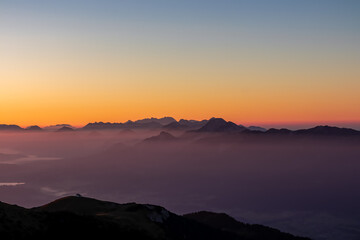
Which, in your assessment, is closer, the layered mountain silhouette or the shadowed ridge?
the layered mountain silhouette

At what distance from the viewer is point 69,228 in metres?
96.1

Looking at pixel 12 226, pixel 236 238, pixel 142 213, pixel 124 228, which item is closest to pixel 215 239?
pixel 236 238

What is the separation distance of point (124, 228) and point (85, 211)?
37.4m

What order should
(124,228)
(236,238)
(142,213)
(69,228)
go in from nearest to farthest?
1. (69,228)
2. (124,228)
3. (142,213)
4. (236,238)

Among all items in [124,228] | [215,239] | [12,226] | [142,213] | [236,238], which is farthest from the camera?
[236,238]

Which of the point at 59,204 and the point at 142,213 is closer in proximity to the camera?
the point at 142,213

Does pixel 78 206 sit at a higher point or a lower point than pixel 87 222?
lower

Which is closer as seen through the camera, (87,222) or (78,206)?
(87,222)

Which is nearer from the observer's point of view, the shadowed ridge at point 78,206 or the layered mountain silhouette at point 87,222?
the layered mountain silhouette at point 87,222

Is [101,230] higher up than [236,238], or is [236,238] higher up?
[101,230]

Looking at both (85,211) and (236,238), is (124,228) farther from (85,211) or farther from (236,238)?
(236,238)

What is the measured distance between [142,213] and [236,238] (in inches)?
3047

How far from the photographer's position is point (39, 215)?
9694cm

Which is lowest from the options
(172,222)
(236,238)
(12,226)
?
(236,238)
